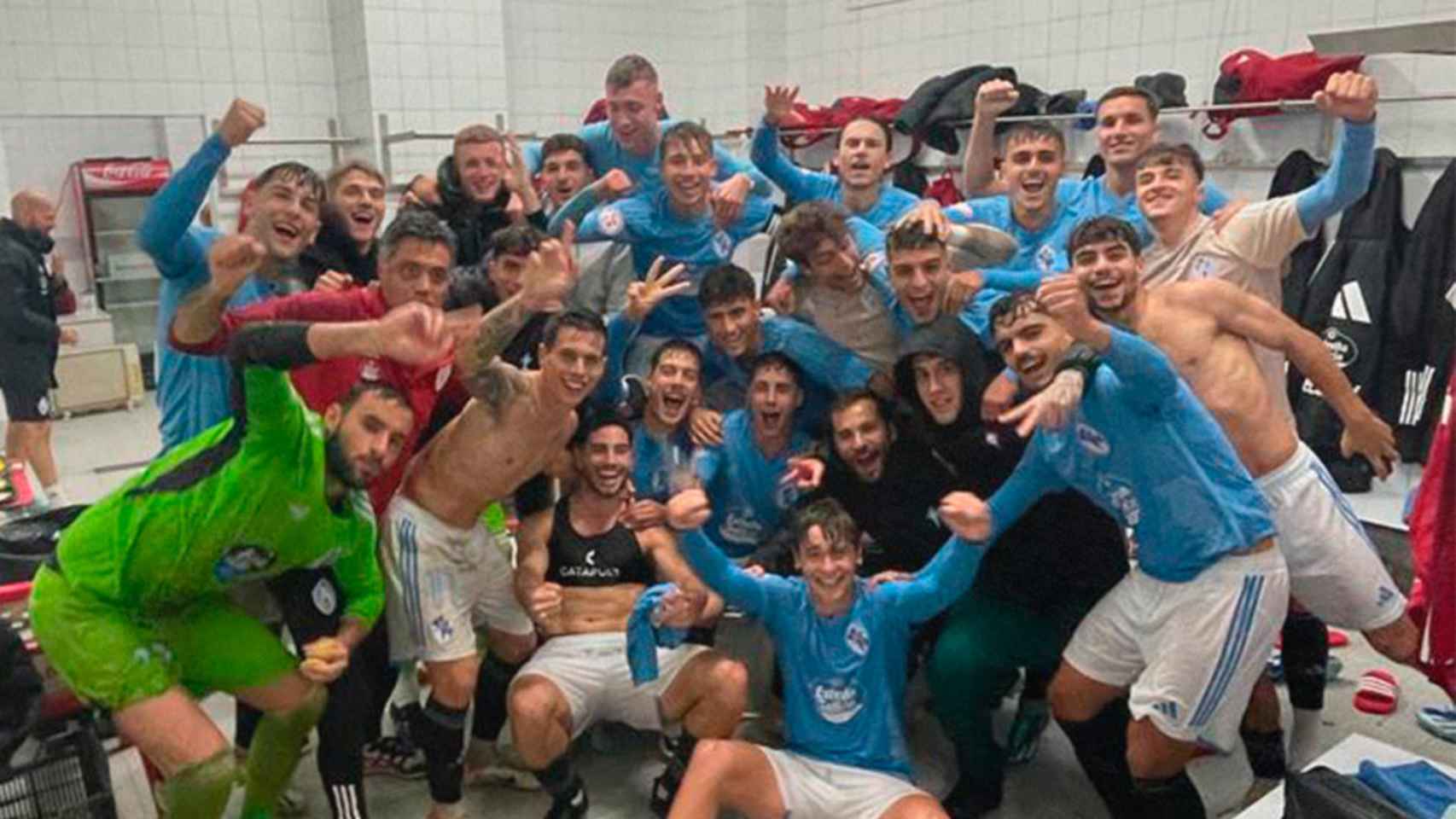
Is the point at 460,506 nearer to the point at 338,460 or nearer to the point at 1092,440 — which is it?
the point at 338,460

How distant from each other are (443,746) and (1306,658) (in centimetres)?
222

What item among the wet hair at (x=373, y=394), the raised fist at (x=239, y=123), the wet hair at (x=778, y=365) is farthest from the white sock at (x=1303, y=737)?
the raised fist at (x=239, y=123)

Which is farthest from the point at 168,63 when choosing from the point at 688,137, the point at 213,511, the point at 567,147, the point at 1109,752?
the point at 1109,752

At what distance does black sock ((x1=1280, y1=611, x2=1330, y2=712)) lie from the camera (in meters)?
2.85

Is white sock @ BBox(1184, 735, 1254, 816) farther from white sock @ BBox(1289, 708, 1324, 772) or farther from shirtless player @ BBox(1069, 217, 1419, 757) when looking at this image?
shirtless player @ BBox(1069, 217, 1419, 757)

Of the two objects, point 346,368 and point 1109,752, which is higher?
point 346,368

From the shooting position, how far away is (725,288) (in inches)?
129

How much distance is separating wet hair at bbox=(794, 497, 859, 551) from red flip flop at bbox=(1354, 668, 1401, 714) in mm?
1780

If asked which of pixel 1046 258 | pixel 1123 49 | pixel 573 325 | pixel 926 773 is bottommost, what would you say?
pixel 926 773

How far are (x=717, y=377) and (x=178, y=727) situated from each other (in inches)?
72.7

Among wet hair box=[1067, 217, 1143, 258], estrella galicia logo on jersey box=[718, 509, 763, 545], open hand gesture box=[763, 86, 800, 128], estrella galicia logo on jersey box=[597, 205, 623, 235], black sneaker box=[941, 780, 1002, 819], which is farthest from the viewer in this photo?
open hand gesture box=[763, 86, 800, 128]

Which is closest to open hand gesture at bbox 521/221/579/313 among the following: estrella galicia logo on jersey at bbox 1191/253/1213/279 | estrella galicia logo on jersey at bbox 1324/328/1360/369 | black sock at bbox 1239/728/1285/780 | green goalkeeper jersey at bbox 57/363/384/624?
green goalkeeper jersey at bbox 57/363/384/624

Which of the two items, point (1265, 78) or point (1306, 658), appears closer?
point (1306, 658)

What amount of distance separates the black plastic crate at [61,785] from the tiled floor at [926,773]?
1.33ft
